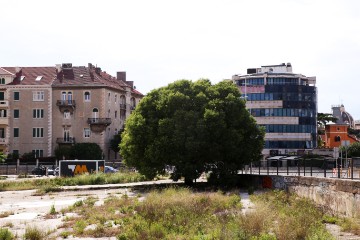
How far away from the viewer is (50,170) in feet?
223

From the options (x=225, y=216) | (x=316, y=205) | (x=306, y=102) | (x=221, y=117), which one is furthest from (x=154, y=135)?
(x=306, y=102)

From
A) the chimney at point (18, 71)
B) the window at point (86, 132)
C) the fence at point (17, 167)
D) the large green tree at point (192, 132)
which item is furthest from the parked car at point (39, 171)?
the large green tree at point (192, 132)

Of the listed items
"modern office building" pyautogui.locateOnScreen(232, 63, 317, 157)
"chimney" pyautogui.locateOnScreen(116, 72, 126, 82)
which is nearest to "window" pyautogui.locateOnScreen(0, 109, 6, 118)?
"chimney" pyautogui.locateOnScreen(116, 72, 126, 82)

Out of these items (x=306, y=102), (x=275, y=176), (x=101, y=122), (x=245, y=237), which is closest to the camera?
(x=245, y=237)

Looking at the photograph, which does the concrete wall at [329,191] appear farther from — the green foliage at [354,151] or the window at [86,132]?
the green foliage at [354,151]

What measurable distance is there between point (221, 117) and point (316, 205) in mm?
14838

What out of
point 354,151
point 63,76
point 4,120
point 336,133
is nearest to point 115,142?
point 63,76

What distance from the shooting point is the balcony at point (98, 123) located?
81.2m

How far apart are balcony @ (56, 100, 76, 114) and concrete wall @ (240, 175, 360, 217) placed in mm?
50908

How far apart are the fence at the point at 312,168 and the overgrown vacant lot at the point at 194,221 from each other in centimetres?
263

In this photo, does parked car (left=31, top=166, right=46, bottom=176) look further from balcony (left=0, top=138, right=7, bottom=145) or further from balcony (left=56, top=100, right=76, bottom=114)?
balcony (left=0, top=138, right=7, bottom=145)

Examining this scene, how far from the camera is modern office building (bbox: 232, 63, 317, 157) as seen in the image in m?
95.6

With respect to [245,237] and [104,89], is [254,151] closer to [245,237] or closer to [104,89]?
[245,237]

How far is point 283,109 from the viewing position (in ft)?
314
